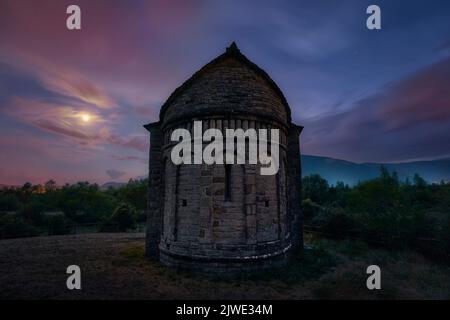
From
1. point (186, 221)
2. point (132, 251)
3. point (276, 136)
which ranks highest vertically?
point (276, 136)

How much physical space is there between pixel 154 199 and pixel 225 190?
5275mm

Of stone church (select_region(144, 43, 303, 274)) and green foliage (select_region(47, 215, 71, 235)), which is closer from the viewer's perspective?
stone church (select_region(144, 43, 303, 274))

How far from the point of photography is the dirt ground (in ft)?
29.9

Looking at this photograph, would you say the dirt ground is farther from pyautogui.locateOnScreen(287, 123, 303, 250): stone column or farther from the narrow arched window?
the narrow arched window

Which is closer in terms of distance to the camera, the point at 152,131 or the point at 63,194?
the point at 152,131

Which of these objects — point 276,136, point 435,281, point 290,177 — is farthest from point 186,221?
point 435,281

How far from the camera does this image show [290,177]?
1592 centimetres

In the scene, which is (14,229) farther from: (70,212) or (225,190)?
(225,190)

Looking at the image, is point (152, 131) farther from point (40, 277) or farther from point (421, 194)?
point (421, 194)

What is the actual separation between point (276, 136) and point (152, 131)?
760 centimetres

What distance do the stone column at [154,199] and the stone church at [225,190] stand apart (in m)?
0.30
